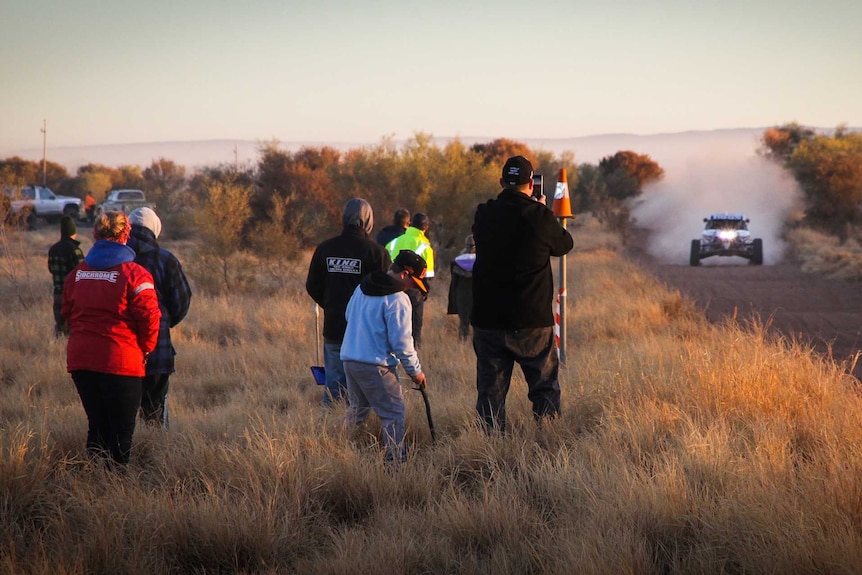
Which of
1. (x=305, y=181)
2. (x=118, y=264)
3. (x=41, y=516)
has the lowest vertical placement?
(x=41, y=516)

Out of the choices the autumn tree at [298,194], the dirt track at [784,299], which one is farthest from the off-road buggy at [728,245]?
the autumn tree at [298,194]

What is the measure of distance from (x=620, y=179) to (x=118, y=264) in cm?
6557

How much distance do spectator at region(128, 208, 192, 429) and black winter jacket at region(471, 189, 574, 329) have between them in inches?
92.7

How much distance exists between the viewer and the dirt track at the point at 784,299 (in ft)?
41.8

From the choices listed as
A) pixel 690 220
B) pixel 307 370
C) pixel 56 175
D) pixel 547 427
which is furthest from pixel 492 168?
pixel 56 175

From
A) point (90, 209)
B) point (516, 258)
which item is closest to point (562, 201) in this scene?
point (516, 258)

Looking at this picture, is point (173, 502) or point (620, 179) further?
point (620, 179)

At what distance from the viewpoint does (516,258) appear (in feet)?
18.7

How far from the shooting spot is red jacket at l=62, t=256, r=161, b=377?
17.3ft

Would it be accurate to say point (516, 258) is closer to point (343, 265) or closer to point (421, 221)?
point (343, 265)

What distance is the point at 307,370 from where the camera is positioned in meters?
10.0

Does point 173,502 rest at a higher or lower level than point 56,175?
lower

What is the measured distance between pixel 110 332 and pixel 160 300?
3.96 ft

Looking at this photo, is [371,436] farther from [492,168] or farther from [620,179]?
[620,179]
